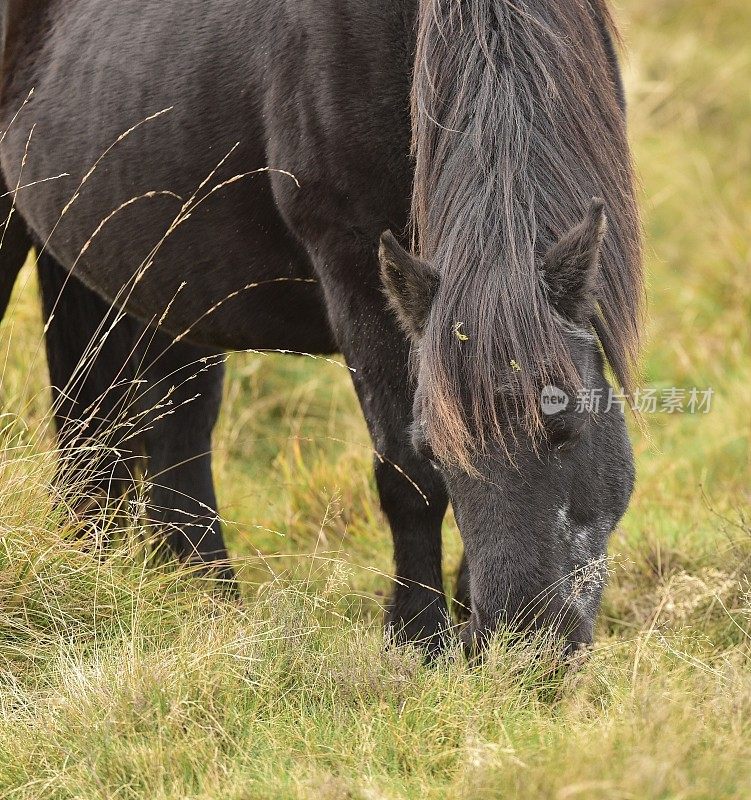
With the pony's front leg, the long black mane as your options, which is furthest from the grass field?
the long black mane

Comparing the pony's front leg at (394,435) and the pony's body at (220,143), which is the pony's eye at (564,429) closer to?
the pony's front leg at (394,435)

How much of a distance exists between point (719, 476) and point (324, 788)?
3091mm

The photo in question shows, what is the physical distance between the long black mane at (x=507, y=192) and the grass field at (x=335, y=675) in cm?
43

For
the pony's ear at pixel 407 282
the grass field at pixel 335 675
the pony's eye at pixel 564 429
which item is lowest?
the grass field at pixel 335 675

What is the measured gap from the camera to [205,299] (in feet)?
11.1

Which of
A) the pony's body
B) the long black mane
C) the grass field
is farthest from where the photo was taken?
the pony's body

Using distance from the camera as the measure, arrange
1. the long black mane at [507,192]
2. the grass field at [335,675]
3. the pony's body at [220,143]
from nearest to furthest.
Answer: the grass field at [335,675]
the long black mane at [507,192]
the pony's body at [220,143]

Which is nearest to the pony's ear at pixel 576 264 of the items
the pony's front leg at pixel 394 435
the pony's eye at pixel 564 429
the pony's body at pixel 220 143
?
the pony's eye at pixel 564 429

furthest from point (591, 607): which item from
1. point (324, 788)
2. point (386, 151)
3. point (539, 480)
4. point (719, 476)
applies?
point (719, 476)

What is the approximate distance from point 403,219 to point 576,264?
697mm

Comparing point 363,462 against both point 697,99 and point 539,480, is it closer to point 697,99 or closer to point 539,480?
point 539,480

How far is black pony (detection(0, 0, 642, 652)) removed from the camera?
2.34 m

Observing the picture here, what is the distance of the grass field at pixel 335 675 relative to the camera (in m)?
2.08

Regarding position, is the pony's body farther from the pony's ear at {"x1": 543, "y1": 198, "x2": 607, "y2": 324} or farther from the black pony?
the pony's ear at {"x1": 543, "y1": 198, "x2": 607, "y2": 324}
